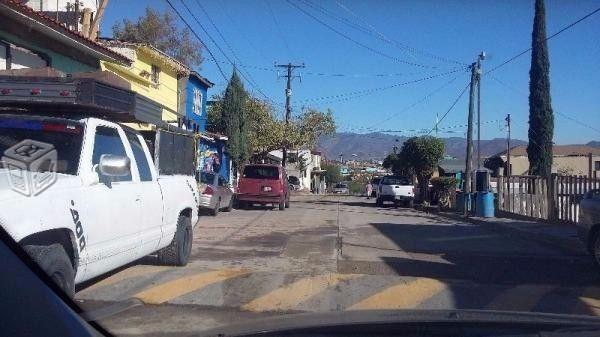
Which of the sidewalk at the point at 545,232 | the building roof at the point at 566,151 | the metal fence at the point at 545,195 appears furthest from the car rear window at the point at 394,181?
the building roof at the point at 566,151

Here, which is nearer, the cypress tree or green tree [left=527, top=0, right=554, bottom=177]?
green tree [left=527, top=0, right=554, bottom=177]

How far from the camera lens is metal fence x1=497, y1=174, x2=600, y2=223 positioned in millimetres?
18016

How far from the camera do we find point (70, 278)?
5.32 metres

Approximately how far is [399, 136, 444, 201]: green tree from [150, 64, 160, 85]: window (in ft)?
47.2

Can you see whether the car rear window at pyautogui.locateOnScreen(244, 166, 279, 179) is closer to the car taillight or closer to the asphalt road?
the car taillight

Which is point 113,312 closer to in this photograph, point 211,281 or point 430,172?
point 211,281

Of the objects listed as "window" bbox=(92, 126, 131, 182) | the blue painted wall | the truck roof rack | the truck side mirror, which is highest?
the blue painted wall

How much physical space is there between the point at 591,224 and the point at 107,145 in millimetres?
7586

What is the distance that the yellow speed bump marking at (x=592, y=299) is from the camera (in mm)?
7375

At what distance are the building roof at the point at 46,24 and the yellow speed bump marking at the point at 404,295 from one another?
8.73 m

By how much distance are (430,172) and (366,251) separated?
2337cm

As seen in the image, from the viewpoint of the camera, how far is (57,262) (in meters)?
5.09

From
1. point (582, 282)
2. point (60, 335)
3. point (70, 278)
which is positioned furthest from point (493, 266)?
point (60, 335)

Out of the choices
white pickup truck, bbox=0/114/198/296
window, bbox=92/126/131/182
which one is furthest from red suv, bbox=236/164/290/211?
window, bbox=92/126/131/182
